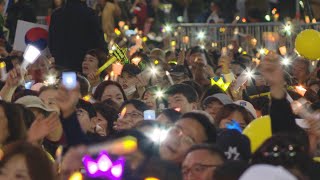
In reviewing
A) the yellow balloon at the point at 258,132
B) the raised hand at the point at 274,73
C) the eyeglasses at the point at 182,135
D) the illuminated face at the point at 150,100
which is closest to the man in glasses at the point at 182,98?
the illuminated face at the point at 150,100

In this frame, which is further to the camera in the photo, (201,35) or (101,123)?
(201,35)

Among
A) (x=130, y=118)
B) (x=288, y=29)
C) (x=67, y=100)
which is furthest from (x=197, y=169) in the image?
(x=288, y=29)

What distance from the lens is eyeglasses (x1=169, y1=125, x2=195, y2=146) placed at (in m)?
7.41

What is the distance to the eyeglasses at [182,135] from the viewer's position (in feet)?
24.3

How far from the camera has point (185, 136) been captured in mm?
7488

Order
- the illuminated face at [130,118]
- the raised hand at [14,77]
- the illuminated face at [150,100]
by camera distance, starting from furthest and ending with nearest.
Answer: the illuminated face at [150,100]
the raised hand at [14,77]
the illuminated face at [130,118]

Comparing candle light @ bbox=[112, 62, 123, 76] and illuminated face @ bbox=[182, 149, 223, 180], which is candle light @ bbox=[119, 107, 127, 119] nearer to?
illuminated face @ bbox=[182, 149, 223, 180]

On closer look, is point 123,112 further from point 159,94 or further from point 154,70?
point 154,70

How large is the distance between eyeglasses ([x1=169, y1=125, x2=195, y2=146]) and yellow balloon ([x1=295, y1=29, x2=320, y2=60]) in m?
6.01

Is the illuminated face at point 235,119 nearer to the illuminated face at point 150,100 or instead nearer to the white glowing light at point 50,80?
the illuminated face at point 150,100

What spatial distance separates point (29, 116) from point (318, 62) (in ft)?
23.8

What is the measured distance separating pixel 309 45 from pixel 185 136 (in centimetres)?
616

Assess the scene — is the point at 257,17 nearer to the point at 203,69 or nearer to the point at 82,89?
the point at 203,69

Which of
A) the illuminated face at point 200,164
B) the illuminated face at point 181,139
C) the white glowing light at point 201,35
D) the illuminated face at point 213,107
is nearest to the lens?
the illuminated face at point 200,164
